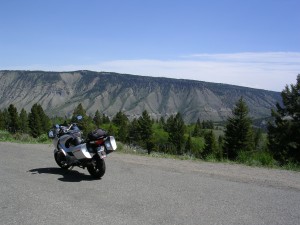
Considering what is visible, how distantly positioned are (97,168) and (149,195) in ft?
7.48

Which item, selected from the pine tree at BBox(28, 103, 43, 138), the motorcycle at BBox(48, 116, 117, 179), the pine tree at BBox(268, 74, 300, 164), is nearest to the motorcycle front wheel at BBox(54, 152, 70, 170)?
A: the motorcycle at BBox(48, 116, 117, 179)

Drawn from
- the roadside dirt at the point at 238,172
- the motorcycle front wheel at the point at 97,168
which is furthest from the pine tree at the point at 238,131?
the motorcycle front wheel at the point at 97,168

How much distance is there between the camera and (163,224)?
5.37 m

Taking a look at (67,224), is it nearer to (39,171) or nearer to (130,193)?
(130,193)

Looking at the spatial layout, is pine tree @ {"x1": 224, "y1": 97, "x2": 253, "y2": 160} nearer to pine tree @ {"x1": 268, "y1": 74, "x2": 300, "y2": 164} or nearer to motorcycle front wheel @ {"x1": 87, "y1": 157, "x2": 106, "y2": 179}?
pine tree @ {"x1": 268, "y1": 74, "x2": 300, "y2": 164}

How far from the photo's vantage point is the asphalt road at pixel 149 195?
18.7ft

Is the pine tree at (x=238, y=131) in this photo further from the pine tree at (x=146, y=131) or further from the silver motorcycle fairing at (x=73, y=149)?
the silver motorcycle fairing at (x=73, y=149)

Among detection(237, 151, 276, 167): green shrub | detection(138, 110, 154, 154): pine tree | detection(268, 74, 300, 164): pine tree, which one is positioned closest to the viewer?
detection(237, 151, 276, 167): green shrub

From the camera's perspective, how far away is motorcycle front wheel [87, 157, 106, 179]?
8.75 metres

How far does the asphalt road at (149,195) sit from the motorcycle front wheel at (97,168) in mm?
182

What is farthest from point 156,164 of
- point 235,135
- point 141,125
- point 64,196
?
point 141,125

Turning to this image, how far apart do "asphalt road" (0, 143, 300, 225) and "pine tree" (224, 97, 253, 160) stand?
34808mm

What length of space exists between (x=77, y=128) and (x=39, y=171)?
5.45 ft

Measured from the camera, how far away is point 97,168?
891 cm
